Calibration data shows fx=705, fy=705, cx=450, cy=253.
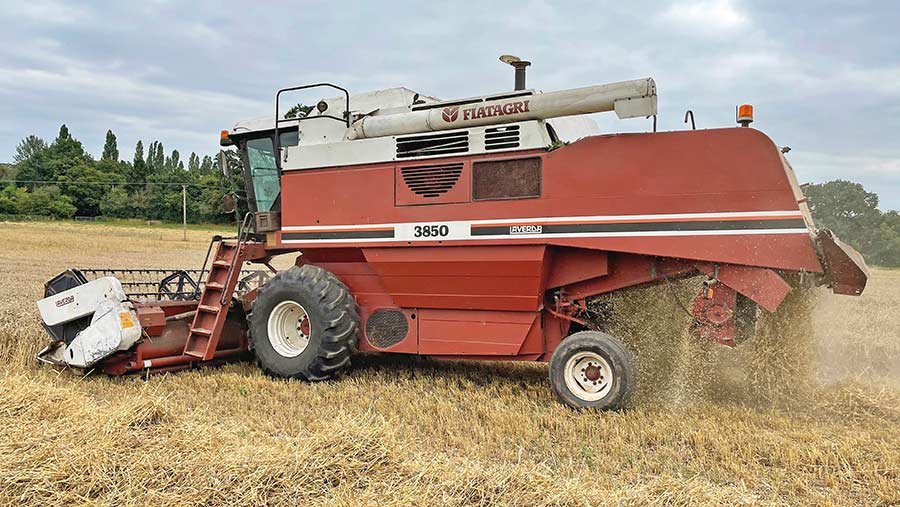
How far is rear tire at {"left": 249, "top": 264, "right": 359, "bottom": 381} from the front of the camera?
632 cm

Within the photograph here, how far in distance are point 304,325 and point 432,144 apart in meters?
2.15

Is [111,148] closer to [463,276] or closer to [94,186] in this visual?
[94,186]

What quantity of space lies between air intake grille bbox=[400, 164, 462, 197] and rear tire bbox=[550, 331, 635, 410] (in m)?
1.67

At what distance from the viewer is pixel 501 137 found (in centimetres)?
586

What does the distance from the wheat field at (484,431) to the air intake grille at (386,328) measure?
39 centimetres

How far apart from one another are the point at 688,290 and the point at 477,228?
1734 millimetres

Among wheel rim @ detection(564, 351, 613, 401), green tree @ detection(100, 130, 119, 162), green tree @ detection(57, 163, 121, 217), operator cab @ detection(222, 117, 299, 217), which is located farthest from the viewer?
green tree @ detection(100, 130, 119, 162)

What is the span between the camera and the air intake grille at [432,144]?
19.8 ft

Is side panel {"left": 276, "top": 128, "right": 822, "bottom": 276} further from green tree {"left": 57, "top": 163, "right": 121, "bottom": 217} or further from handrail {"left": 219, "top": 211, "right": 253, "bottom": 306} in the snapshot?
green tree {"left": 57, "top": 163, "right": 121, "bottom": 217}

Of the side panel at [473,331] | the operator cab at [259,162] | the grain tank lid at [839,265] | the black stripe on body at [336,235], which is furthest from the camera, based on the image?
the operator cab at [259,162]

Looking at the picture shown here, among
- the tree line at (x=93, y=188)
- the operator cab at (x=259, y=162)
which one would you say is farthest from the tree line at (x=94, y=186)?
Result: the operator cab at (x=259, y=162)

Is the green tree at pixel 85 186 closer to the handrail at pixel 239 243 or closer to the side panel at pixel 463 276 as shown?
the handrail at pixel 239 243

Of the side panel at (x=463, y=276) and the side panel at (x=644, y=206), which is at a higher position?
the side panel at (x=644, y=206)

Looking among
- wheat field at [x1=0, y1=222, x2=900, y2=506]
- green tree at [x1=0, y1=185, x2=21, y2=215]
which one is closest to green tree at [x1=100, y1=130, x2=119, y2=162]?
green tree at [x1=0, y1=185, x2=21, y2=215]
